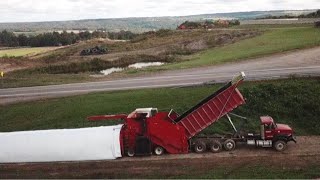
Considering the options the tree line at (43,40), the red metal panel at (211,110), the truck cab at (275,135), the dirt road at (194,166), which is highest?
the red metal panel at (211,110)

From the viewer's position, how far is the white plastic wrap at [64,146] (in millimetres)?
20109

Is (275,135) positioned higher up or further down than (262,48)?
further down

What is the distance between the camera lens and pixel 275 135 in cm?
1998

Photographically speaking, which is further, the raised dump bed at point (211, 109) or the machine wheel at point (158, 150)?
the raised dump bed at point (211, 109)

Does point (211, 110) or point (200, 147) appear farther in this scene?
point (211, 110)

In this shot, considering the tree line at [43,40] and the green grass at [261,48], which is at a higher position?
the green grass at [261,48]

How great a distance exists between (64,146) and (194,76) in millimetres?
16688

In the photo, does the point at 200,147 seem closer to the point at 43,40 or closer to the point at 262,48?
the point at 262,48

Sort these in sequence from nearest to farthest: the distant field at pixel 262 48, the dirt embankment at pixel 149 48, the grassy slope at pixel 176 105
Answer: the grassy slope at pixel 176 105
the distant field at pixel 262 48
the dirt embankment at pixel 149 48

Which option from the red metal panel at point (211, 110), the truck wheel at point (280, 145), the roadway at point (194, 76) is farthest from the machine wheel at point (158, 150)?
the roadway at point (194, 76)

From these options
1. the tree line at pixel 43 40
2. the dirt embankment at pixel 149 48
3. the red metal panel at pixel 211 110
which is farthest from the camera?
the tree line at pixel 43 40

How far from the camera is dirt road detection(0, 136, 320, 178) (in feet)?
58.9

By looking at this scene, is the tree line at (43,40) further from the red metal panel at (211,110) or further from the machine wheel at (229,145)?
the machine wheel at (229,145)

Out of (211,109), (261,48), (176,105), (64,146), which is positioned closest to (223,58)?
(261,48)
